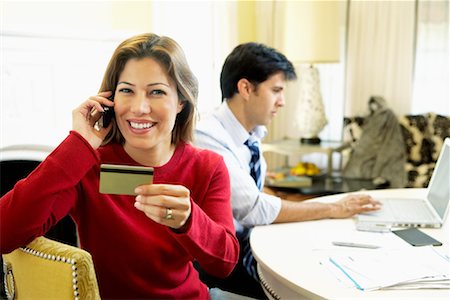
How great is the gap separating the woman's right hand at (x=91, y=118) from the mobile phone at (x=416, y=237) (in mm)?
959

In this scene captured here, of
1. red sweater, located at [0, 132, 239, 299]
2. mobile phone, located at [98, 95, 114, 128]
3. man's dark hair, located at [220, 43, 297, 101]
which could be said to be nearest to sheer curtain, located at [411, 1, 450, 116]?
man's dark hair, located at [220, 43, 297, 101]

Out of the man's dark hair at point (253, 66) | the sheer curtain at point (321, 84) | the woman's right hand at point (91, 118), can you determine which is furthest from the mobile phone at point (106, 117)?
the sheer curtain at point (321, 84)

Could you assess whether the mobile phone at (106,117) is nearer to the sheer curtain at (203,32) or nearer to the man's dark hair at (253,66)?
the man's dark hair at (253,66)

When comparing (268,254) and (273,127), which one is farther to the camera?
(273,127)

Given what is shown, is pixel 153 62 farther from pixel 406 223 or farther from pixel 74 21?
pixel 74 21

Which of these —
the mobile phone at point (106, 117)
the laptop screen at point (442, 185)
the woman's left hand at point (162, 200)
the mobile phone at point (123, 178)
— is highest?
the mobile phone at point (106, 117)

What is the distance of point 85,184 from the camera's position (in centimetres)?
124

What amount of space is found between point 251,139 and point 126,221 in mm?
882

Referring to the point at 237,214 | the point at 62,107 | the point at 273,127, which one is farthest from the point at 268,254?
the point at 273,127

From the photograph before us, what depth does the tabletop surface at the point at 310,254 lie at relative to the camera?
3.82 ft

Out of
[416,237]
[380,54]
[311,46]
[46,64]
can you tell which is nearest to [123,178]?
[416,237]

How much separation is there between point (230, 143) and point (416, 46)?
276 cm

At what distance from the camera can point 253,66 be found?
6.59 feet

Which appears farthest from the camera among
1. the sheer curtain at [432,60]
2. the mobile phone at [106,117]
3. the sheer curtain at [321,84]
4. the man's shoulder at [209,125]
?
the sheer curtain at [321,84]
